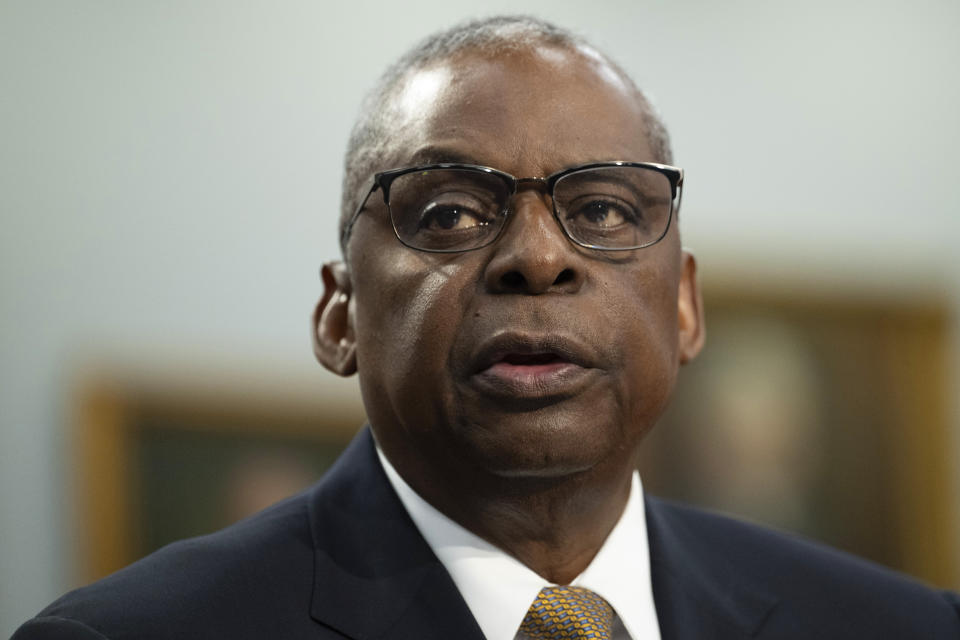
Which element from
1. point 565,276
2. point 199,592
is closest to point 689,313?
point 565,276

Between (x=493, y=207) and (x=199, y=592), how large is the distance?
94 cm

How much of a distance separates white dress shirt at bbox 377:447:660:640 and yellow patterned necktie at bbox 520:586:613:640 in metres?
0.02

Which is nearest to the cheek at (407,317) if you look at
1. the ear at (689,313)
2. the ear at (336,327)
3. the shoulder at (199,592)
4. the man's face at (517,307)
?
the man's face at (517,307)

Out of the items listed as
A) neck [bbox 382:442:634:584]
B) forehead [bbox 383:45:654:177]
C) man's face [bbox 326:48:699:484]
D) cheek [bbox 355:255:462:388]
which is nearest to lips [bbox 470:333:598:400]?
man's face [bbox 326:48:699:484]

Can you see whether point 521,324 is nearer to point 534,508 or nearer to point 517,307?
point 517,307

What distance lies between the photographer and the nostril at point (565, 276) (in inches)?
96.0

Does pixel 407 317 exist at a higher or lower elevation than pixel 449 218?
lower

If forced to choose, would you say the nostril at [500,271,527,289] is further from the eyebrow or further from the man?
the eyebrow

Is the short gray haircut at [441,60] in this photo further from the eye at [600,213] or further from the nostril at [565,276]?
the nostril at [565,276]

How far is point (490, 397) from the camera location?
7.88 feet

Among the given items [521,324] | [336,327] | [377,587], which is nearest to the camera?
[521,324]

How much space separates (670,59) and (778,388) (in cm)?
175

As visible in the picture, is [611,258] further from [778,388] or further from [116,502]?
[778,388]

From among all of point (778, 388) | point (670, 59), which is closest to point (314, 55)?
point (670, 59)
